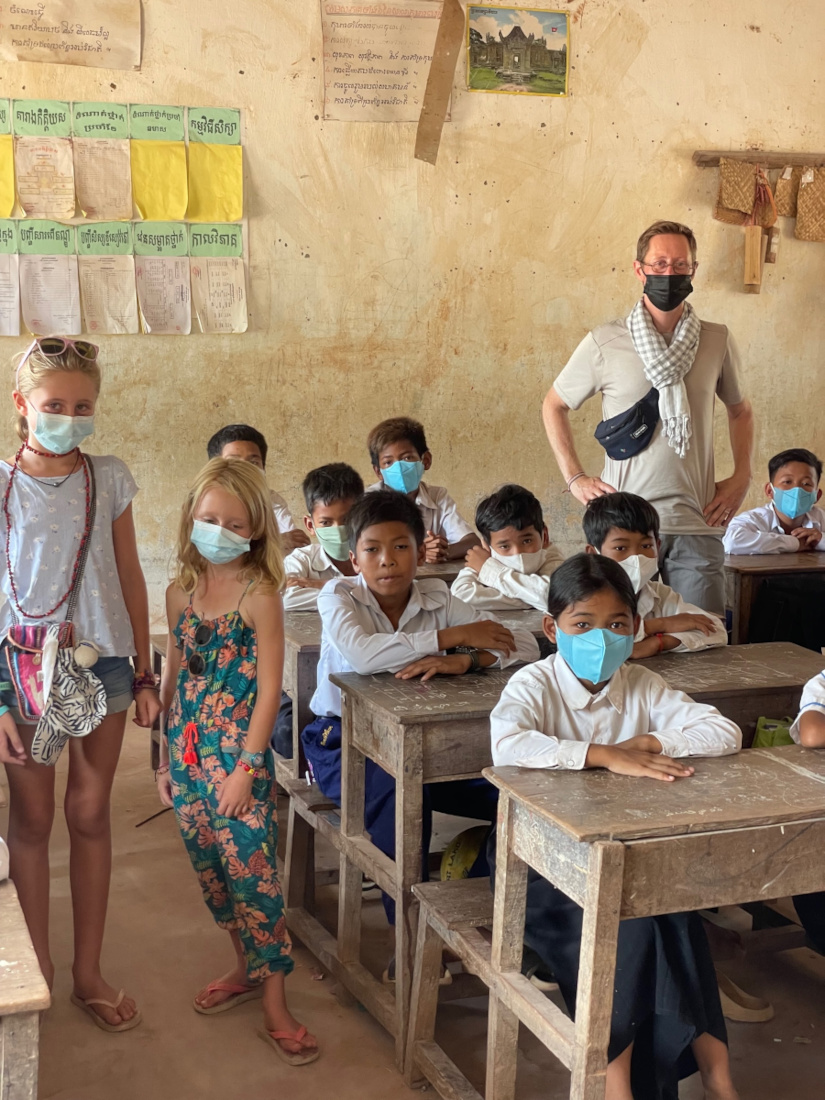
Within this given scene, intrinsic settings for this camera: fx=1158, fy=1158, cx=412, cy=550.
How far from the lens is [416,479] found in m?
4.67

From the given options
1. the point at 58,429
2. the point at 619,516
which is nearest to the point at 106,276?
the point at 619,516

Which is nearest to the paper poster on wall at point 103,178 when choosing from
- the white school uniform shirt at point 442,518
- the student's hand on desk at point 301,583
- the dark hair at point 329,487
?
the white school uniform shirt at point 442,518

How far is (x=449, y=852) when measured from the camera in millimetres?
2707

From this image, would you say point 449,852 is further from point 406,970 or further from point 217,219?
point 217,219

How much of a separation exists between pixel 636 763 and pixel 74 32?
4390 millimetres

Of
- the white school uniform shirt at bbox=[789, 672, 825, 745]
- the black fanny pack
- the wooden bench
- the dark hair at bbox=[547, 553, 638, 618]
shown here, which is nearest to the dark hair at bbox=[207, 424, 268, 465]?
the black fanny pack

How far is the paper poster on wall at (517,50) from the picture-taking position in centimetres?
564

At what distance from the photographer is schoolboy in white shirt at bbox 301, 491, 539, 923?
8.77 ft

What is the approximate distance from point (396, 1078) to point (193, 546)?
1188 mm

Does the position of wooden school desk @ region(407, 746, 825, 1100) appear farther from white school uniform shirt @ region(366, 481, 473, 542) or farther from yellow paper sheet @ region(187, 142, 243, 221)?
yellow paper sheet @ region(187, 142, 243, 221)

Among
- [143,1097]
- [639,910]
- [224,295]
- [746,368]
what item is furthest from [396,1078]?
[746,368]

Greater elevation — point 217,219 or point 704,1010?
point 217,219

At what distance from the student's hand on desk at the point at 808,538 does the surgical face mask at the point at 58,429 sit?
344 centimetres

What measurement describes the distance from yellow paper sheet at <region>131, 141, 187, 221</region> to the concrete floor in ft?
10.7
